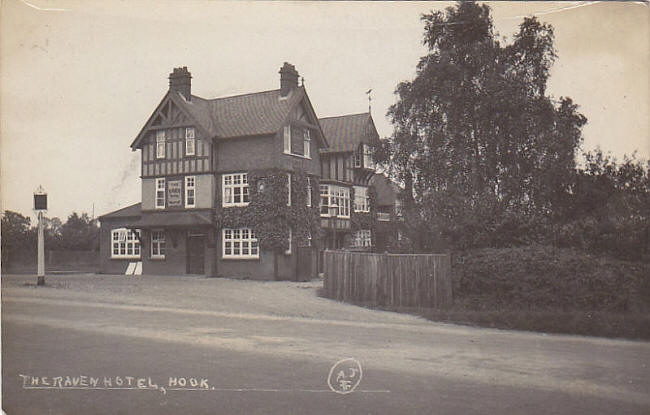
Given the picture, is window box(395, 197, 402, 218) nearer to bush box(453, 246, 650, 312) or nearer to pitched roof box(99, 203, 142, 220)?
bush box(453, 246, 650, 312)

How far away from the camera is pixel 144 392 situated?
219 inches

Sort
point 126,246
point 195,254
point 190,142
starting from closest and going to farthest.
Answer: point 126,246 < point 190,142 < point 195,254

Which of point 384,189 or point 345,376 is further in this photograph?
point 384,189

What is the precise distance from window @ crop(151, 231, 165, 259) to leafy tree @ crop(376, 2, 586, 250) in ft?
15.1

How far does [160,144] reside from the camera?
8375 millimetres

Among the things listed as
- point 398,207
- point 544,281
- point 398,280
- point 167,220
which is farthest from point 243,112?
point 544,281

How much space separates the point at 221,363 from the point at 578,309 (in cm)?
724

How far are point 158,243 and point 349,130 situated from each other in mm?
4012

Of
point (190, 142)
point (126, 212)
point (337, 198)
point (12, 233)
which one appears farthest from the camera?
point (337, 198)

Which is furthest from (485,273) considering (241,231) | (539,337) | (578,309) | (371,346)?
(241,231)

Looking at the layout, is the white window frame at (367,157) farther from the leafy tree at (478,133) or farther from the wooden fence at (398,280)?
the wooden fence at (398,280)

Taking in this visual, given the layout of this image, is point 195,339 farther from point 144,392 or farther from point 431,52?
point 431,52

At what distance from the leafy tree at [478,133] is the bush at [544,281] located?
625mm

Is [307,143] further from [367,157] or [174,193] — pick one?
[174,193]
